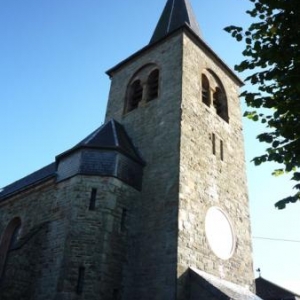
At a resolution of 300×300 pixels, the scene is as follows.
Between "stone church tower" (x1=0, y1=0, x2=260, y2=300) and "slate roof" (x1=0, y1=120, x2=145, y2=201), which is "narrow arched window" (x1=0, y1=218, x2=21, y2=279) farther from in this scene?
"slate roof" (x1=0, y1=120, x2=145, y2=201)

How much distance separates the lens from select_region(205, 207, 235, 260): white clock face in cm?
1212

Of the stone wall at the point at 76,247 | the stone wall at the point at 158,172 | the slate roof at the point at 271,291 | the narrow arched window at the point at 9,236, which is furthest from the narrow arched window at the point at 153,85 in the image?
the slate roof at the point at 271,291

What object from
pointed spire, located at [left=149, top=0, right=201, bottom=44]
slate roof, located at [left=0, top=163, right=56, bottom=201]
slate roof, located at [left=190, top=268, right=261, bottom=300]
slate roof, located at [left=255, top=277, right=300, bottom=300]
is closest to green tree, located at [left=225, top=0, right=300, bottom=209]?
slate roof, located at [left=190, top=268, right=261, bottom=300]

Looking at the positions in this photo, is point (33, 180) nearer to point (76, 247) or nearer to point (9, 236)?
point (9, 236)

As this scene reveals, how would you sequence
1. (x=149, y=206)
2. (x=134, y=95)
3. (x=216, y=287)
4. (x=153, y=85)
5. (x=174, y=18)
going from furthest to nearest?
(x=174, y=18)
(x=134, y=95)
(x=153, y=85)
(x=149, y=206)
(x=216, y=287)

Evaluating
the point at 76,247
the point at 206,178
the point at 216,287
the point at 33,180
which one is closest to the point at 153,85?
the point at 206,178

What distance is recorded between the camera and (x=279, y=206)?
5.89 m

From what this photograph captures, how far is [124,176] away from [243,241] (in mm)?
5198

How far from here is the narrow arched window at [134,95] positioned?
16436 millimetres

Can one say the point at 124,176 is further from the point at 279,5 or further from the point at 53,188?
the point at 279,5

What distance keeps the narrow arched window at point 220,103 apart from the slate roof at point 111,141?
4.64 metres

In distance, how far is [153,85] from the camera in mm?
16219

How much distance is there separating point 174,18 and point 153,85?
5.16m

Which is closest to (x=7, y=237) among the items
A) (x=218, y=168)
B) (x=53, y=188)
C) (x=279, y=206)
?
(x=53, y=188)
